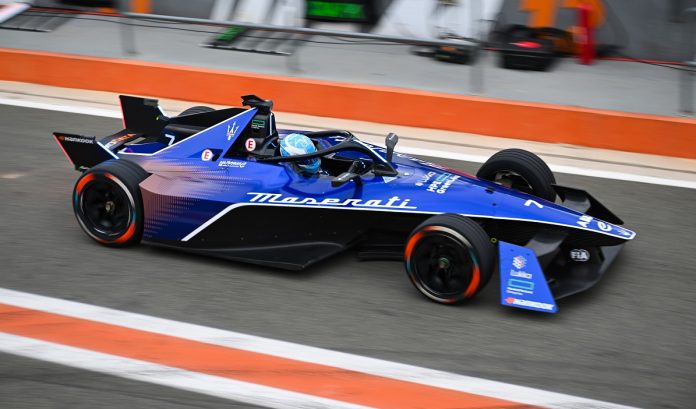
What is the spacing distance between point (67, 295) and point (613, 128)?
5.57 meters

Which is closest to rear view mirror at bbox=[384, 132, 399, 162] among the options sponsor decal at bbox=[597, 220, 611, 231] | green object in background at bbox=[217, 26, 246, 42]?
sponsor decal at bbox=[597, 220, 611, 231]

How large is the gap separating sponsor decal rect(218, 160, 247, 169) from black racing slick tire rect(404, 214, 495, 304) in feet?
4.65

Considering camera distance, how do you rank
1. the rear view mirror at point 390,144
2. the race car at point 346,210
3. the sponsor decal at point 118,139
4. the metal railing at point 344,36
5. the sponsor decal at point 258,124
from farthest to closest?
the metal railing at point 344,36
the sponsor decal at point 118,139
the sponsor decal at point 258,124
the rear view mirror at point 390,144
the race car at point 346,210

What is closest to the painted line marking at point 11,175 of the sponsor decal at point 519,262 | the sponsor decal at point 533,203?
the sponsor decal at point 533,203

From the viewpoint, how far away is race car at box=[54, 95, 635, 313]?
5.58 m

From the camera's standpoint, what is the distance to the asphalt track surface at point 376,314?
4852 mm

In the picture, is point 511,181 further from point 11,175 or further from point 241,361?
point 11,175

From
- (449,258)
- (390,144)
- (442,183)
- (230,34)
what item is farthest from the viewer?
(230,34)

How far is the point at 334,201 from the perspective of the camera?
6.04 meters

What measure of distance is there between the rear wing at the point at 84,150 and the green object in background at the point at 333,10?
5573mm

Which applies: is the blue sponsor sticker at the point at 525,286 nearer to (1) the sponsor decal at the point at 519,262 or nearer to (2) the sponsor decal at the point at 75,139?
(1) the sponsor decal at the point at 519,262

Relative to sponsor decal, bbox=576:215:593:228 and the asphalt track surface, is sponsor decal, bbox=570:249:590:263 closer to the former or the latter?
sponsor decal, bbox=576:215:593:228

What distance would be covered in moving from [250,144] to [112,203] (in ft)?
3.58

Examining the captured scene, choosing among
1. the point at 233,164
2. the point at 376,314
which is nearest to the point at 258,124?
the point at 233,164
